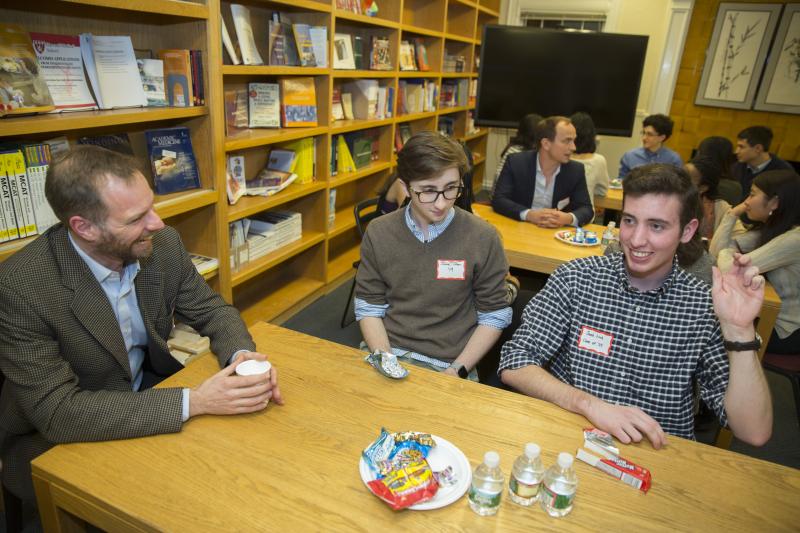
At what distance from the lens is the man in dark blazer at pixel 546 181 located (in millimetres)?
3139

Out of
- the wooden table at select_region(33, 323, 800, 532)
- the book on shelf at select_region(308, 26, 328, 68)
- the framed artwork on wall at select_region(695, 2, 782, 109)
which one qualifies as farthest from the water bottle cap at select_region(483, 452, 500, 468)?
the framed artwork on wall at select_region(695, 2, 782, 109)

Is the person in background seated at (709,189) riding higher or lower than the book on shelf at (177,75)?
lower

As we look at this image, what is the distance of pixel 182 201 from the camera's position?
2402 mm

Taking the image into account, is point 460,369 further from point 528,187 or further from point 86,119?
point 528,187

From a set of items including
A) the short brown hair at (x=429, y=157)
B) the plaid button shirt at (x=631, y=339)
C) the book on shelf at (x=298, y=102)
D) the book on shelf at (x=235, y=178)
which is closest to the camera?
the plaid button shirt at (x=631, y=339)

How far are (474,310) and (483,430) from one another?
740mm

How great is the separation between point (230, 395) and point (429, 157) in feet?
3.14

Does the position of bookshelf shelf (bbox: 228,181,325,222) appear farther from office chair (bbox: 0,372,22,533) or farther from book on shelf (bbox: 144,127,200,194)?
office chair (bbox: 0,372,22,533)

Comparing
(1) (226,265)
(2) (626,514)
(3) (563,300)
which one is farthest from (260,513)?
(1) (226,265)

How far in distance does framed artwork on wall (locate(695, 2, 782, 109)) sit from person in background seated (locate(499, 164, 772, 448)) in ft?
17.8

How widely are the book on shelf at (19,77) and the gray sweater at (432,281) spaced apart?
4.12ft

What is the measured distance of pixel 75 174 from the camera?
1.29 metres

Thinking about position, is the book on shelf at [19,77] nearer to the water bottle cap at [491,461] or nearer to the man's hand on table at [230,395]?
the man's hand on table at [230,395]

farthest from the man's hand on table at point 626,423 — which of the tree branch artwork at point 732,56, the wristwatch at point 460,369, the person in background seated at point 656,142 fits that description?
the tree branch artwork at point 732,56
